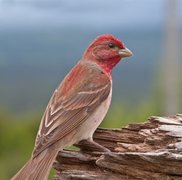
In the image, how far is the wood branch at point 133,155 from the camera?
6.33m

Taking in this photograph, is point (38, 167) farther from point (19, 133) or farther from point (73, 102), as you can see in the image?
point (19, 133)

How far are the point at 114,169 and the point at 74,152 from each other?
752 millimetres

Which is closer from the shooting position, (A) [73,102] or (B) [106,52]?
(A) [73,102]

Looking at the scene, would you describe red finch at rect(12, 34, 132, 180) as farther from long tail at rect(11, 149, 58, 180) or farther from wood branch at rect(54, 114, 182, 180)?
wood branch at rect(54, 114, 182, 180)

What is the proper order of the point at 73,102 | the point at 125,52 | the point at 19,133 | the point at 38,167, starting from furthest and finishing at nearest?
the point at 19,133
the point at 125,52
the point at 73,102
the point at 38,167

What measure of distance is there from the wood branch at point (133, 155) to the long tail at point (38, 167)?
77mm

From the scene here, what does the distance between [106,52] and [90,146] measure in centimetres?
131

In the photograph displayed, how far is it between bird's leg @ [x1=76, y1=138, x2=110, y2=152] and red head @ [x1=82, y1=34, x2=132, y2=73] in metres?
1.07

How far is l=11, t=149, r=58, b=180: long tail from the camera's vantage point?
23.2ft

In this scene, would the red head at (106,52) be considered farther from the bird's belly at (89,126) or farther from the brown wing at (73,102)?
the bird's belly at (89,126)

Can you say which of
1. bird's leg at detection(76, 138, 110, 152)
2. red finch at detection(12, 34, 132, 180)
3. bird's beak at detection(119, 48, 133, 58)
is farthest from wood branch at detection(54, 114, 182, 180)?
bird's beak at detection(119, 48, 133, 58)

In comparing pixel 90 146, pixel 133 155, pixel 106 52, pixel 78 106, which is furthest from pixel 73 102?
pixel 133 155

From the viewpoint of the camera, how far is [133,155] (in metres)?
6.38

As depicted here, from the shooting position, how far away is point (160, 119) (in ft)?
23.0
